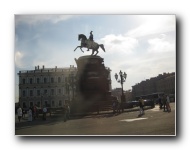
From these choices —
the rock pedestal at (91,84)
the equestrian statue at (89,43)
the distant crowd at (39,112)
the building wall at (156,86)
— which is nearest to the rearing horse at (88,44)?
the equestrian statue at (89,43)

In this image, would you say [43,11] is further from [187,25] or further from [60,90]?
[187,25]

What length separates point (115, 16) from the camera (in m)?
8.40

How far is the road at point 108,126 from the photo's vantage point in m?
8.16

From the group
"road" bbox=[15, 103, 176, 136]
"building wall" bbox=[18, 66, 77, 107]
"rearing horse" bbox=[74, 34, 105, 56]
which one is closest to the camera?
"road" bbox=[15, 103, 176, 136]

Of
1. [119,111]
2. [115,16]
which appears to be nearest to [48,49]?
[115,16]

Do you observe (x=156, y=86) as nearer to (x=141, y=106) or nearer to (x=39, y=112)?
(x=141, y=106)

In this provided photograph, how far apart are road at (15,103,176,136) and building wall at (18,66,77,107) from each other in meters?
0.46

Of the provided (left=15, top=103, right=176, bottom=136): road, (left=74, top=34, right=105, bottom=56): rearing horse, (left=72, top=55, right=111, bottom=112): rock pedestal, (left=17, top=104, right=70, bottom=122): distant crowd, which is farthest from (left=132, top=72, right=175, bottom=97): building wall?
(left=17, top=104, right=70, bottom=122): distant crowd

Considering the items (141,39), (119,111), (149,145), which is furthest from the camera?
(119,111)

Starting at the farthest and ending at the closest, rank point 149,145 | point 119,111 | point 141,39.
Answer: point 119,111, point 141,39, point 149,145

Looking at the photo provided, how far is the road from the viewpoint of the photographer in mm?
8164

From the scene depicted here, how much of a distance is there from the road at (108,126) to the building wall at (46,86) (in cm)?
46

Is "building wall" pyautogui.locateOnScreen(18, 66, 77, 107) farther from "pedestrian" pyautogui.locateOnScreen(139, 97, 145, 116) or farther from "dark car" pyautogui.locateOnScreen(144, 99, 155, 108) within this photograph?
"dark car" pyautogui.locateOnScreen(144, 99, 155, 108)

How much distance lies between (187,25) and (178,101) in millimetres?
1715
